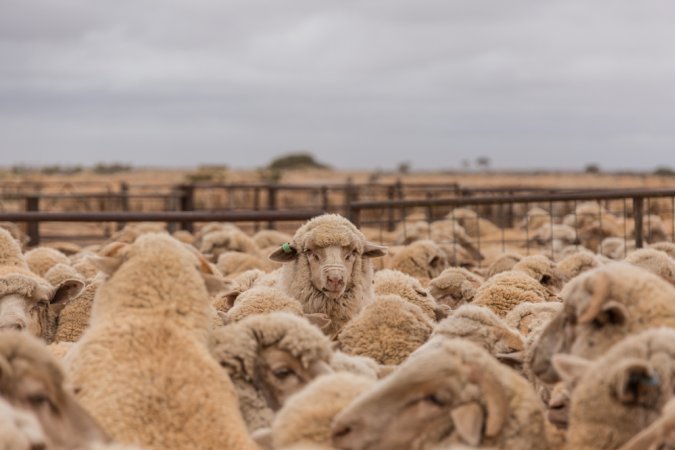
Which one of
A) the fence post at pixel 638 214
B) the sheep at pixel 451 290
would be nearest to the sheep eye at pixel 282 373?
the sheep at pixel 451 290

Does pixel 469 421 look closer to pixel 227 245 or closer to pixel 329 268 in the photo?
pixel 329 268

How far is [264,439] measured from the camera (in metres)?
3.95

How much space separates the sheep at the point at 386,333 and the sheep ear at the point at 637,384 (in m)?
1.79

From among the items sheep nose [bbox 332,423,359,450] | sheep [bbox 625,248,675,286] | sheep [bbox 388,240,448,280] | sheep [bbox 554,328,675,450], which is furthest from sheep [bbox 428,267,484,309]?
sheep nose [bbox 332,423,359,450]

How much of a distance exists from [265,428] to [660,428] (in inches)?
64.9

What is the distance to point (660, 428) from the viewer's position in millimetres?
3322

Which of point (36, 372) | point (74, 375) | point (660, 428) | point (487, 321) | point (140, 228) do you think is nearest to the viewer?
point (660, 428)

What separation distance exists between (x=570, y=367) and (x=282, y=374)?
48.5 inches

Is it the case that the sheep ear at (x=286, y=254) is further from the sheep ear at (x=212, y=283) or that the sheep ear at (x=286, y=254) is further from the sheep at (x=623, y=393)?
the sheep at (x=623, y=393)

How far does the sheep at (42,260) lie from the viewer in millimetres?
9211

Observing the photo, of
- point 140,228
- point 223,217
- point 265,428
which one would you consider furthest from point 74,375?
point 140,228

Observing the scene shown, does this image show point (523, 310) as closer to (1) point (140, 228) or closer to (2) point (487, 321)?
(2) point (487, 321)

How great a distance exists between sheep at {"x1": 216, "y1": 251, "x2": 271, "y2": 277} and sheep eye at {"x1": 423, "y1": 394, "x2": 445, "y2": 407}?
703cm

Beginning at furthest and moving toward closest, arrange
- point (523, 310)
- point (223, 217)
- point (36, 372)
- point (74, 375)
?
point (223, 217) → point (523, 310) → point (74, 375) → point (36, 372)
